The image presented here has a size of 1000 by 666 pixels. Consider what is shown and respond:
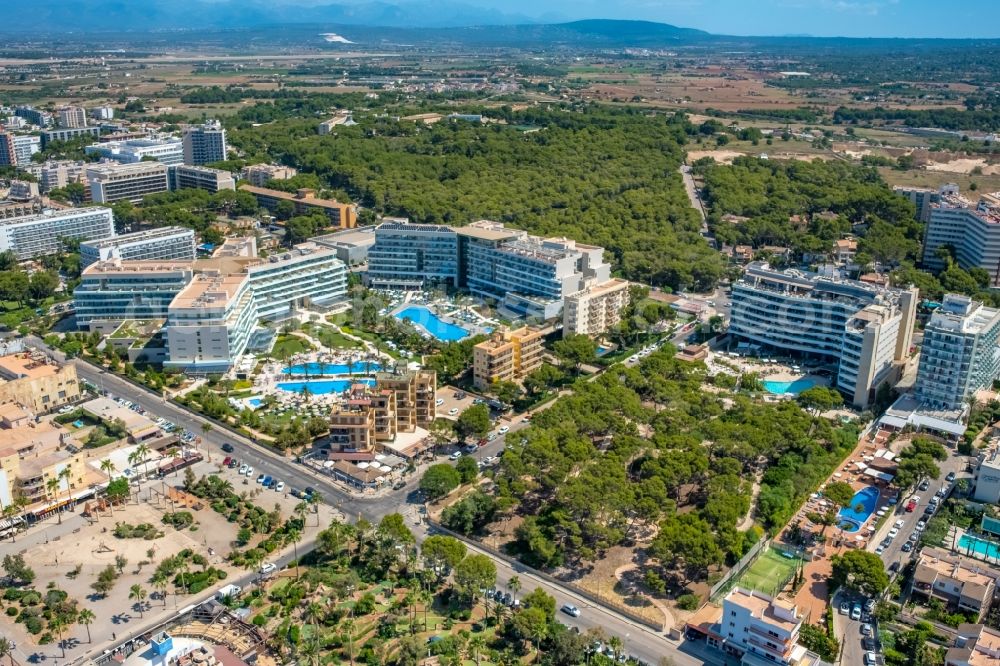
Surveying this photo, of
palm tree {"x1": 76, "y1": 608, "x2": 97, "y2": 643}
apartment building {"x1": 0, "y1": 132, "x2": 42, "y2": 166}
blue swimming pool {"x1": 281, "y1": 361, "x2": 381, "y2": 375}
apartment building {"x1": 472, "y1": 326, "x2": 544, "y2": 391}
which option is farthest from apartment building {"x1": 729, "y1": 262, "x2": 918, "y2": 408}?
apartment building {"x1": 0, "y1": 132, "x2": 42, "y2": 166}

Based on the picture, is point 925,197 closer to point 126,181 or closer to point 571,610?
point 571,610

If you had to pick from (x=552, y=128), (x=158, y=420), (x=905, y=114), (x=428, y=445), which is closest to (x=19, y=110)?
(x=552, y=128)

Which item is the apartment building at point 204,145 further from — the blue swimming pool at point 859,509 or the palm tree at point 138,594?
the blue swimming pool at point 859,509

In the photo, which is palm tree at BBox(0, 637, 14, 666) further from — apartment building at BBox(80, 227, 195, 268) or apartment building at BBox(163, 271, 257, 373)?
apartment building at BBox(80, 227, 195, 268)

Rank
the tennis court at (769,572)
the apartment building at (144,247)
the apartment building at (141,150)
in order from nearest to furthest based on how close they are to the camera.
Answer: the tennis court at (769,572) < the apartment building at (144,247) < the apartment building at (141,150)

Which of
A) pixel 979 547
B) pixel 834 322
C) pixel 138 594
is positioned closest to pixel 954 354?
pixel 834 322

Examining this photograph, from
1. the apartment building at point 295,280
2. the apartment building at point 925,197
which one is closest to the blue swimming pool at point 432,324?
the apartment building at point 295,280
